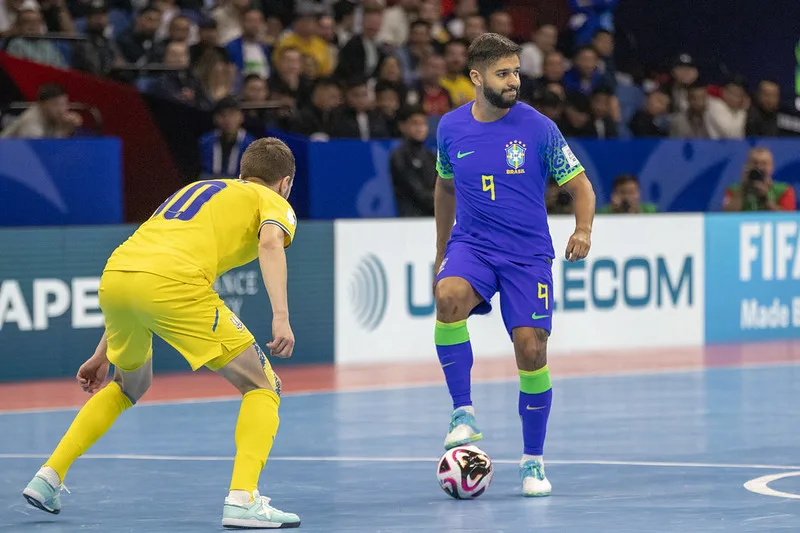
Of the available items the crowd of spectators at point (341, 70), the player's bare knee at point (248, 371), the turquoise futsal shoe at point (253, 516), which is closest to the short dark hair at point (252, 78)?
the crowd of spectators at point (341, 70)

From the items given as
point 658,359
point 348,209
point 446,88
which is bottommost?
point 658,359

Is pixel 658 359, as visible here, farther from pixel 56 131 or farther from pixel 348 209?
pixel 56 131

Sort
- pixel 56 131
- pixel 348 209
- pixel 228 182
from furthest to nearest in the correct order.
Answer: pixel 348 209 → pixel 56 131 → pixel 228 182

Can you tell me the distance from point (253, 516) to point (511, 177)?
7.35 ft

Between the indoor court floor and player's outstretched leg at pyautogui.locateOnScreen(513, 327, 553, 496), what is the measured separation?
14cm

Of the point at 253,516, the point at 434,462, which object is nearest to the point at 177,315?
the point at 253,516

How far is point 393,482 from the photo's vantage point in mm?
8305

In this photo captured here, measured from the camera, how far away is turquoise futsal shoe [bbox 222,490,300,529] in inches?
267

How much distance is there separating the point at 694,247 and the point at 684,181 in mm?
1525

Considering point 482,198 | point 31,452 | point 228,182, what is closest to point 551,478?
point 482,198

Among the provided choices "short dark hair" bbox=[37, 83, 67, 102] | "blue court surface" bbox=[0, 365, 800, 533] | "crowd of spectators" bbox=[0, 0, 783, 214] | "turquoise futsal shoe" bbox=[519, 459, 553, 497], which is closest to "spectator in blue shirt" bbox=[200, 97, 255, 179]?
"crowd of spectators" bbox=[0, 0, 783, 214]

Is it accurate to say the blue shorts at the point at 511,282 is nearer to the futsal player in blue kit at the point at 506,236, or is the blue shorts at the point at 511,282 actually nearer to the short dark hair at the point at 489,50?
the futsal player in blue kit at the point at 506,236

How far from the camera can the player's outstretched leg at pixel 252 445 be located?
22.3 ft

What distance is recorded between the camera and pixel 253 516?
6.80m
